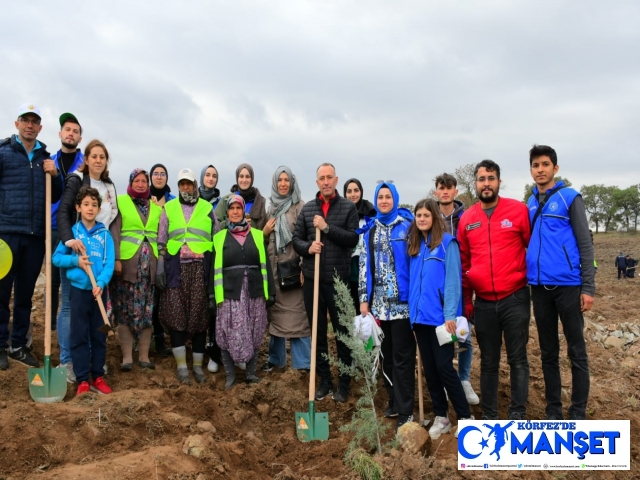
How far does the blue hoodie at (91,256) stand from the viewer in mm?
5051

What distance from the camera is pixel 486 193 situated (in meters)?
4.61

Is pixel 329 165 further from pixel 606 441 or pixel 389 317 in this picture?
pixel 606 441

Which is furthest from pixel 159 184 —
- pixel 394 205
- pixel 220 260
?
pixel 394 205

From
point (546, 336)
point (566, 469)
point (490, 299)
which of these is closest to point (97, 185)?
point (490, 299)

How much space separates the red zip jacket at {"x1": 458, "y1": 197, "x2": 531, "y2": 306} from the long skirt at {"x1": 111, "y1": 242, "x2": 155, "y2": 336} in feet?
11.5

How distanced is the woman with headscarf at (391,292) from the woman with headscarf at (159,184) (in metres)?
2.74

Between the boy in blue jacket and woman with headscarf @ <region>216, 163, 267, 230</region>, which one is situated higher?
woman with headscarf @ <region>216, 163, 267, 230</region>

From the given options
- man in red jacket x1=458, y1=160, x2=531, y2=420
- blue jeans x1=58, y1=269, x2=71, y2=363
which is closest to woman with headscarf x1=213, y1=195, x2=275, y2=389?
blue jeans x1=58, y1=269, x2=71, y2=363

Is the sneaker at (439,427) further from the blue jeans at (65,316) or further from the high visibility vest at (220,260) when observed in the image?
the blue jeans at (65,316)

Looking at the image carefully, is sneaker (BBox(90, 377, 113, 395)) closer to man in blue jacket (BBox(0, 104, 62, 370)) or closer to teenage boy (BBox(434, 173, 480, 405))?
man in blue jacket (BBox(0, 104, 62, 370))

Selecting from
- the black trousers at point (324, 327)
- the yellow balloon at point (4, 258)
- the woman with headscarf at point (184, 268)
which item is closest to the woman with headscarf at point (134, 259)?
the woman with headscarf at point (184, 268)

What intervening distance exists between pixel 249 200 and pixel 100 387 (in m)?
2.73

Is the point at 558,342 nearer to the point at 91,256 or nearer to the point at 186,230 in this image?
the point at 186,230

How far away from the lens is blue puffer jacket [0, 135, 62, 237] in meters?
5.26
